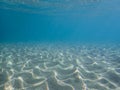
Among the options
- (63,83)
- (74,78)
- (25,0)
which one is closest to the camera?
(63,83)

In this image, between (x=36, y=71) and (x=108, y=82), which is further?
(x=36, y=71)

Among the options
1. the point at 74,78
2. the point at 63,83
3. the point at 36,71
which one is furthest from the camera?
the point at 36,71

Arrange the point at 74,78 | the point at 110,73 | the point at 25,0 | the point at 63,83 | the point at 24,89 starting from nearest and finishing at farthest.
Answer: the point at 24,89 < the point at 63,83 < the point at 74,78 < the point at 110,73 < the point at 25,0

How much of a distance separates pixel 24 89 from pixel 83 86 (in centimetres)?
164

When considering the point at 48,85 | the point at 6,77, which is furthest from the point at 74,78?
the point at 6,77

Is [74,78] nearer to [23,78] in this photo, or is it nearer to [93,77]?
[93,77]

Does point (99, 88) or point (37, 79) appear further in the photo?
point (37, 79)

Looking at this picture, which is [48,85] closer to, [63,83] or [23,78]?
[63,83]

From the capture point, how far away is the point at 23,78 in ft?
18.7

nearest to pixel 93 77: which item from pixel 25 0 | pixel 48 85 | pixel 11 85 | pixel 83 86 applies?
pixel 83 86

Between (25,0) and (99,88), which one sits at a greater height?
(25,0)

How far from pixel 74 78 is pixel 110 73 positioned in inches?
58.4

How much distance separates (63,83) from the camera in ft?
16.5

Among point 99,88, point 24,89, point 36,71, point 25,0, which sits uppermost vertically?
point 25,0
